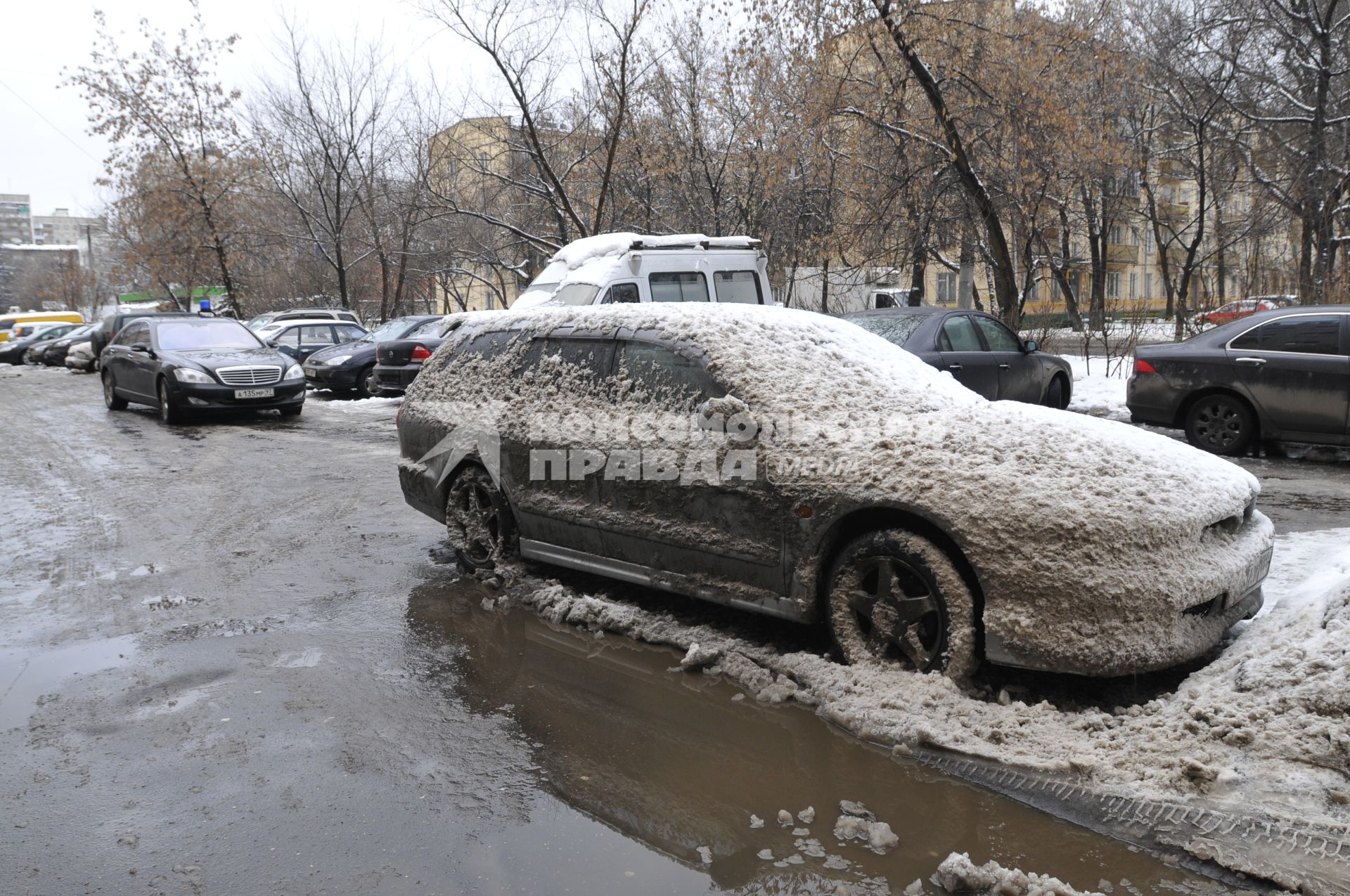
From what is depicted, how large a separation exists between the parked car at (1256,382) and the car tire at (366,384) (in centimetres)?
1262

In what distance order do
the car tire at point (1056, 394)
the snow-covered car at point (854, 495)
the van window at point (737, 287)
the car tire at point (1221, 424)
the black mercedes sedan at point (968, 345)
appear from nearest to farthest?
the snow-covered car at point (854, 495) → the car tire at point (1221, 424) → the black mercedes sedan at point (968, 345) → the car tire at point (1056, 394) → the van window at point (737, 287)

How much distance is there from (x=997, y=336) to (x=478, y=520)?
292 inches

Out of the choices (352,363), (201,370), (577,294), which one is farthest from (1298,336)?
(352,363)

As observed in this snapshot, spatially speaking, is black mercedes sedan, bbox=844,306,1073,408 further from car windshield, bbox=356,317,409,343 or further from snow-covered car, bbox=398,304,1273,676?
car windshield, bbox=356,317,409,343

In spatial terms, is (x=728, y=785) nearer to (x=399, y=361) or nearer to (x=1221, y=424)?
(x=1221, y=424)

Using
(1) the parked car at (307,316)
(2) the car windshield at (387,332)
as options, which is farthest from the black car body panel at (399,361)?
(1) the parked car at (307,316)

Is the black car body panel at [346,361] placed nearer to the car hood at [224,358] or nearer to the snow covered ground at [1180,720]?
the car hood at [224,358]

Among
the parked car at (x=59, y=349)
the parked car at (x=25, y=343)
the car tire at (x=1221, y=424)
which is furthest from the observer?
the parked car at (x=25, y=343)

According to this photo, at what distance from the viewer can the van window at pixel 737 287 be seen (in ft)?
43.8

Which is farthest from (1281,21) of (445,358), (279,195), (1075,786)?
(279,195)

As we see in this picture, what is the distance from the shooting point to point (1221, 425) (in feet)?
32.8

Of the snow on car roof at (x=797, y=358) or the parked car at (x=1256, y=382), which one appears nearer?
the snow on car roof at (x=797, y=358)

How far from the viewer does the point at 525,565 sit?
6121 millimetres

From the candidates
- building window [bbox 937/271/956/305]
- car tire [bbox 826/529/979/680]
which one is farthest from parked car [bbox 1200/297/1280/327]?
building window [bbox 937/271/956/305]
